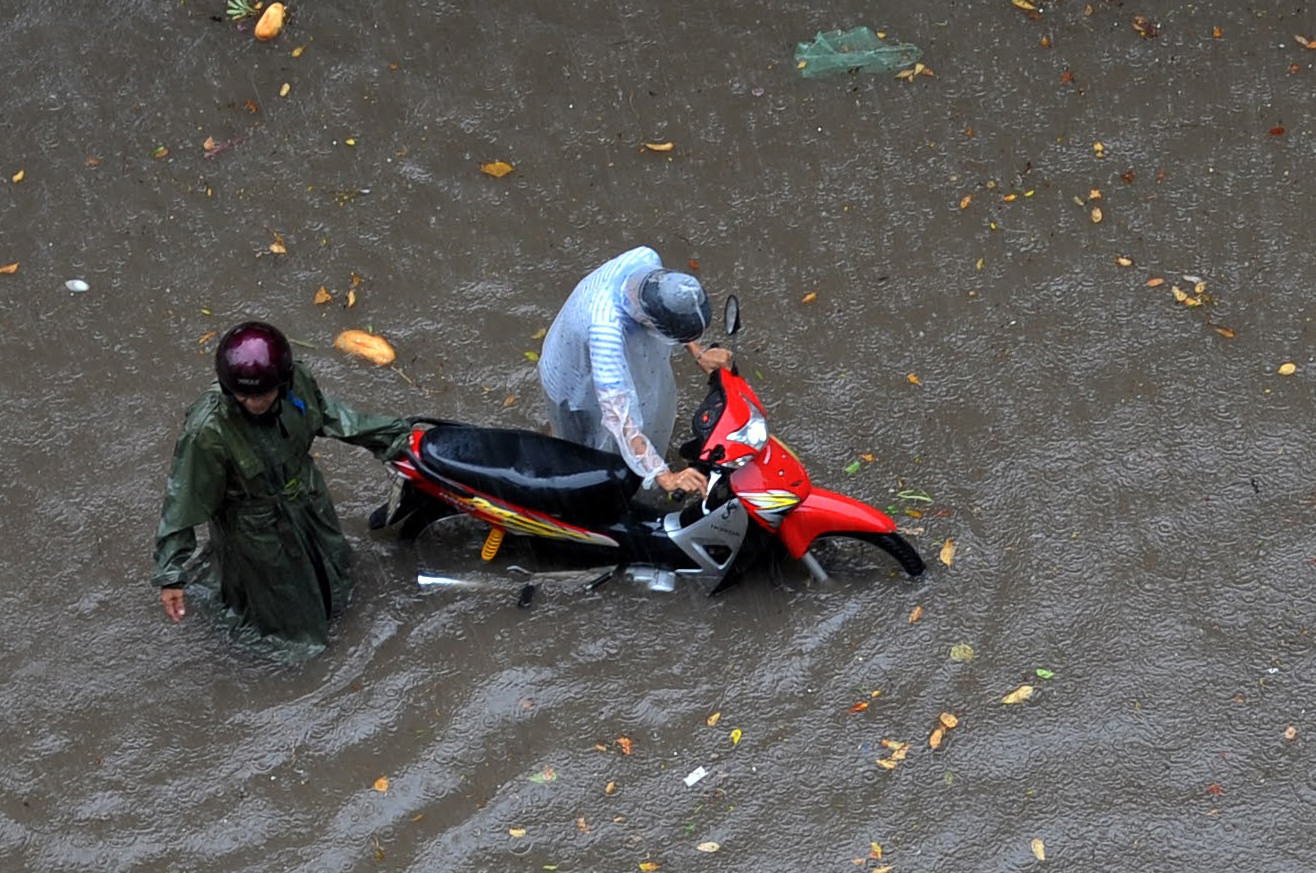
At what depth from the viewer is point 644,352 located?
15.7 feet

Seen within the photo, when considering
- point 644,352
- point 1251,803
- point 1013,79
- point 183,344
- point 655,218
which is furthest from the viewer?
point 1013,79

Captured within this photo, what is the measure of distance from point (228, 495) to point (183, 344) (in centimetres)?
207

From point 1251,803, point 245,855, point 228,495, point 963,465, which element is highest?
point 228,495

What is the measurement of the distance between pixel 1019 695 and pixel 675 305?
190 centimetres

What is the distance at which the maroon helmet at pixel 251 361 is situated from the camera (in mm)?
4074

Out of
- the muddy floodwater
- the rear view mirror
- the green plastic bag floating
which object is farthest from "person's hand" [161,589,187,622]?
the green plastic bag floating

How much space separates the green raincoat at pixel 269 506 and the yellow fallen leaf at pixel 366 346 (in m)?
1.29

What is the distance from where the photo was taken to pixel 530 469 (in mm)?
4918

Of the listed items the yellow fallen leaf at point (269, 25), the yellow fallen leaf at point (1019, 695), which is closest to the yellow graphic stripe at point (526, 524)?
the yellow fallen leaf at point (1019, 695)

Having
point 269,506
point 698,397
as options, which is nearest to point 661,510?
point 698,397

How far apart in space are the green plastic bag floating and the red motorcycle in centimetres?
327

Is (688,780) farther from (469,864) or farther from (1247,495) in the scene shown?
(1247,495)

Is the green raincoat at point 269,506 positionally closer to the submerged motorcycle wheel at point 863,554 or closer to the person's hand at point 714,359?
the person's hand at point 714,359

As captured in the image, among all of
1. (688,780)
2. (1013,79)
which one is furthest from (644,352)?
(1013,79)
